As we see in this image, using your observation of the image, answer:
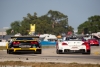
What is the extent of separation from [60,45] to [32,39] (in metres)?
1.79

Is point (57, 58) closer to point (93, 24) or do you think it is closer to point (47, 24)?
point (47, 24)

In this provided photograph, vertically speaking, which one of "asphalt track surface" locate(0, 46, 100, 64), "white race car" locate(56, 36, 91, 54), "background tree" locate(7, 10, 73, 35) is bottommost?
"asphalt track surface" locate(0, 46, 100, 64)

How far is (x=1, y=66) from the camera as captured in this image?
12.4 meters

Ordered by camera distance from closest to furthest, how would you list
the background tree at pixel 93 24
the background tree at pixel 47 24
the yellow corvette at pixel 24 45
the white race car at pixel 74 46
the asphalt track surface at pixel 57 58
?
the asphalt track surface at pixel 57 58 < the yellow corvette at pixel 24 45 < the white race car at pixel 74 46 < the background tree at pixel 47 24 < the background tree at pixel 93 24

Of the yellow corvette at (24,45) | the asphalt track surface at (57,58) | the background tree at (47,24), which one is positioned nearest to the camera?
the asphalt track surface at (57,58)

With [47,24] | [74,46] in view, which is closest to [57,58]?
[74,46]

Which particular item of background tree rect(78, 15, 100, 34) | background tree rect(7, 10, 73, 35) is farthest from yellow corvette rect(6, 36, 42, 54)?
background tree rect(78, 15, 100, 34)

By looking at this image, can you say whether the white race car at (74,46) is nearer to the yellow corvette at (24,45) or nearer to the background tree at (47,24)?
the yellow corvette at (24,45)

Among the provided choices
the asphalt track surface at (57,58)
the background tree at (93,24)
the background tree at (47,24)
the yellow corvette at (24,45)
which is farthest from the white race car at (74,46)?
the background tree at (93,24)

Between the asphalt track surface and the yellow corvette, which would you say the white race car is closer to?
the yellow corvette

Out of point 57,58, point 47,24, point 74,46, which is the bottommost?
point 57,58

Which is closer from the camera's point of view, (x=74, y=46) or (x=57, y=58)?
(x=57, y=58)

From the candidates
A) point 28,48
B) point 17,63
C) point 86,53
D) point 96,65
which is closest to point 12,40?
point 28,48

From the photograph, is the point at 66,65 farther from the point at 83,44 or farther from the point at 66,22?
the point at 66,22
